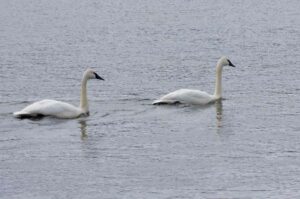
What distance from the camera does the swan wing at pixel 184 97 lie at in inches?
842

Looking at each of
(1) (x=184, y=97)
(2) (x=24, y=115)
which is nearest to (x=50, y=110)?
(2) (x=24, y=115)

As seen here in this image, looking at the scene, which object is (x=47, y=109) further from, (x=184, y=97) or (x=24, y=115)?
(x=184, y=97)

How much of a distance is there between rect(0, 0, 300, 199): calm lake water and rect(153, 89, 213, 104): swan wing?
0.48 feet

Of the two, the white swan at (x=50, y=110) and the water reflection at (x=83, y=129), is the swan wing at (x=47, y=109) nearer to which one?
the white swan at (x=50, y=110)

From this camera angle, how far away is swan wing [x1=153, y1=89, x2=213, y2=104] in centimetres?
2139

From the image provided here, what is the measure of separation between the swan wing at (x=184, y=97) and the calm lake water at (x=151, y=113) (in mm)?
146

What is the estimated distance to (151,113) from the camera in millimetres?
20625

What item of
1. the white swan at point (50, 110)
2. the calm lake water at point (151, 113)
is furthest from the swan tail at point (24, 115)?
the calm lake water at point (151, 113)

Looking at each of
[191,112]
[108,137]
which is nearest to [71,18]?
[191,112]

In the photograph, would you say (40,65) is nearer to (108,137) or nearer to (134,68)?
(134,68)

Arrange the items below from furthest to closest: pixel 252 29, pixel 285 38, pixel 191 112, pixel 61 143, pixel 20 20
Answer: pixel 20 20 → pixel 252 29 → pixel 285 38 → pixel 191 112 → pixel 61 143

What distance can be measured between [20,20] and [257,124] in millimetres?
21386

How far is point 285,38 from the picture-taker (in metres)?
32.5

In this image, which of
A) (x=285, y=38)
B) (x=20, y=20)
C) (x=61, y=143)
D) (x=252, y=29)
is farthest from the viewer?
(x=20, y=20)
